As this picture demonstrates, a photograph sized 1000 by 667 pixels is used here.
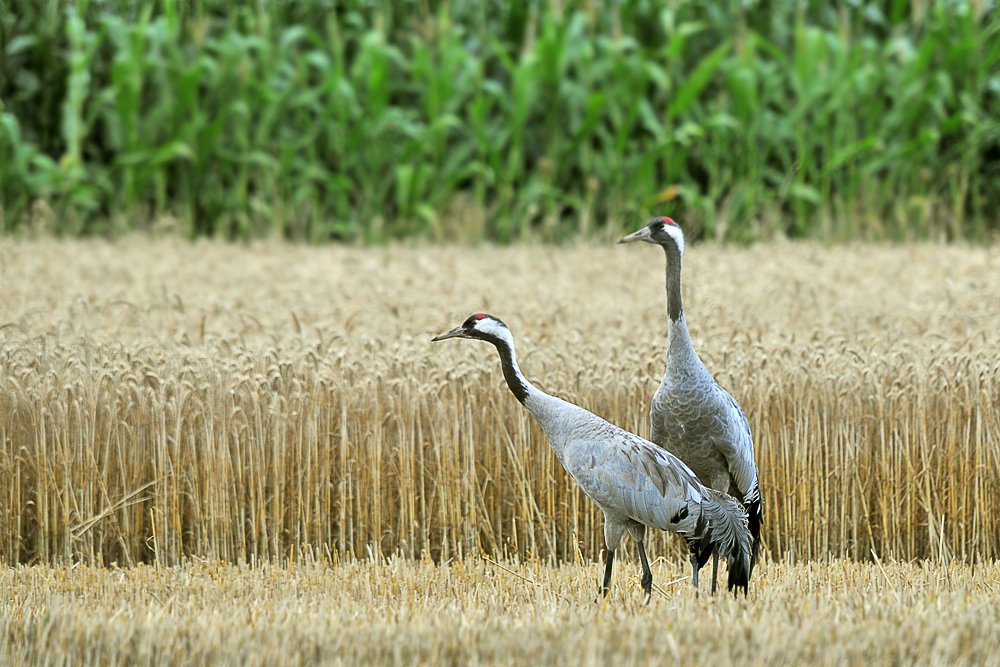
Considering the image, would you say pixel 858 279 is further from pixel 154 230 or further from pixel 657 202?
pixel 154 230

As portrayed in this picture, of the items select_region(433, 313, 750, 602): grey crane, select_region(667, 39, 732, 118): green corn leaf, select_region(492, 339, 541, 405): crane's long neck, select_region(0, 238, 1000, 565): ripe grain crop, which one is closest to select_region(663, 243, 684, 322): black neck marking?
select_region(433, 313, 750, 602): grey crane

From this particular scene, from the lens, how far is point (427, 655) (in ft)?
11.6

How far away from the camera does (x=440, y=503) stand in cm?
523

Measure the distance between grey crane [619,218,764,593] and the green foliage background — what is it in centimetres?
823

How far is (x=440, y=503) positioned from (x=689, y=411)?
1.40 metres

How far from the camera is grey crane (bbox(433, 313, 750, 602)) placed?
13.5 ft

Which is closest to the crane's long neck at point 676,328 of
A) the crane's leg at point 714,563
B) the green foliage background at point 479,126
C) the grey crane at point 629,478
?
the grey crane at point 629,478

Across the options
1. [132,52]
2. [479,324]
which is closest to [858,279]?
[479,324]

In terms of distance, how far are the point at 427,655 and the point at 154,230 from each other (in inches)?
396

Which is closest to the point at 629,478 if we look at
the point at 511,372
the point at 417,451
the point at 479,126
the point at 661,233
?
the point at 511,372

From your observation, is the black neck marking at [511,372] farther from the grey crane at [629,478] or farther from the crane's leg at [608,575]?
the crane's leg at [608,575]

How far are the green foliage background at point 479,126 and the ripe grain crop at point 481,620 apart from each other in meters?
8.57

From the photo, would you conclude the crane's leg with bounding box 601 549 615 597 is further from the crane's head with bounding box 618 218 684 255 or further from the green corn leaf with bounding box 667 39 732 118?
the green corn leaf with bounding box 667 39 732 118

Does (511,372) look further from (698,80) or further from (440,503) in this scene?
(698,80)
